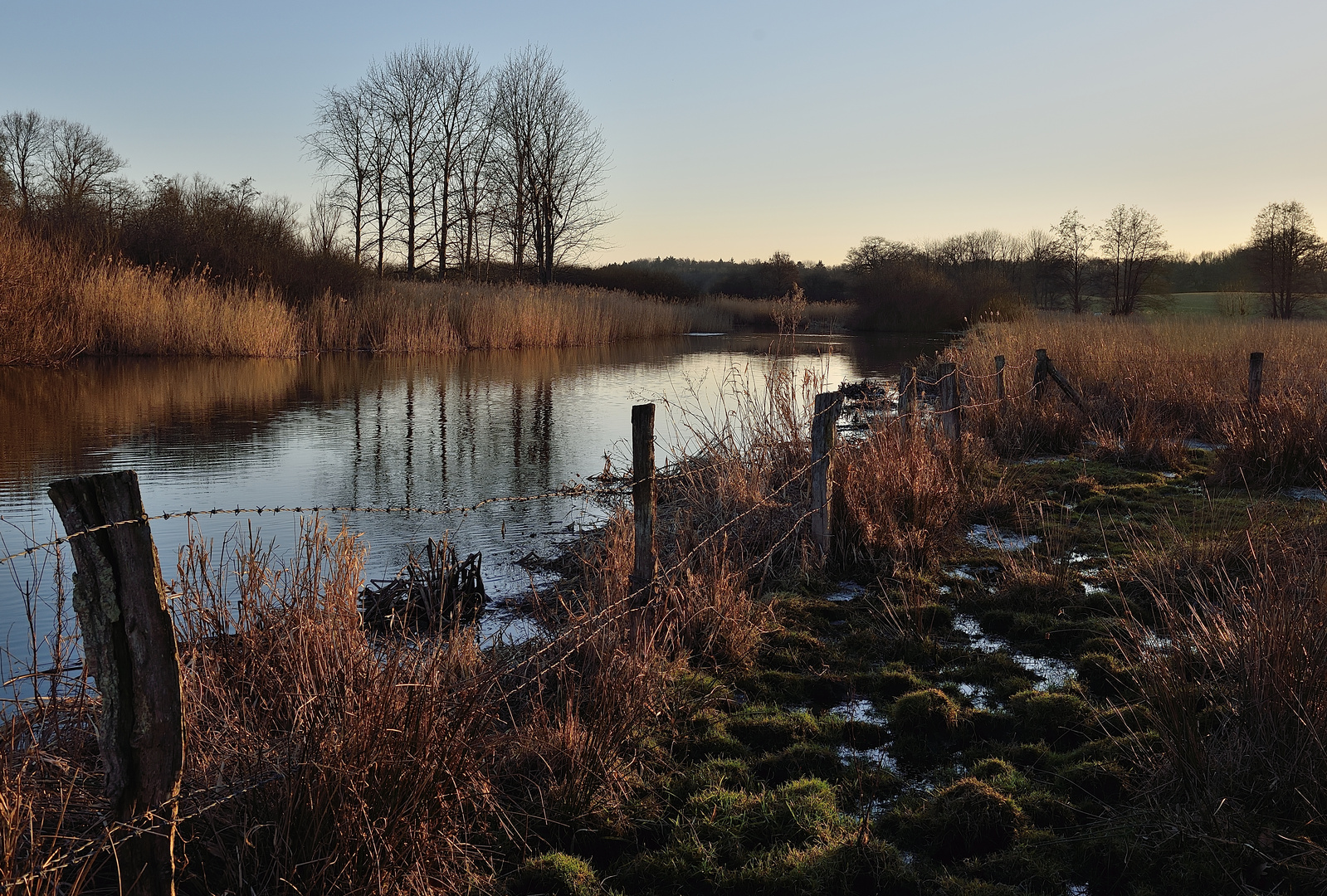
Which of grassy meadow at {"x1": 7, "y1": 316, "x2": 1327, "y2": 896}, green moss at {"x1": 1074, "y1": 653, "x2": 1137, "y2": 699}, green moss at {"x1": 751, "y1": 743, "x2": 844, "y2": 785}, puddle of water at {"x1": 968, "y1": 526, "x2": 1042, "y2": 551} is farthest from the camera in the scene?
puddle of water at {"x1": 968, "y1": 526, "x2": 1042, "y2": 551}

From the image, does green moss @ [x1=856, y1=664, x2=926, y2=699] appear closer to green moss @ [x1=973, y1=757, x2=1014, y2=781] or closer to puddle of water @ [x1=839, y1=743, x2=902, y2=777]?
puddle of water @ [x1=839, y1=743, x2=902, y2=777]

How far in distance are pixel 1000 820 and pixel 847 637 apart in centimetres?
176

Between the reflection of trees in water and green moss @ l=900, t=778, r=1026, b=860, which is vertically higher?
the reflection of trees in water

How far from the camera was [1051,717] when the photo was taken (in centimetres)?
367

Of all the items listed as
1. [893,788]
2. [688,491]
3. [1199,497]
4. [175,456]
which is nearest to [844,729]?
[893,788]

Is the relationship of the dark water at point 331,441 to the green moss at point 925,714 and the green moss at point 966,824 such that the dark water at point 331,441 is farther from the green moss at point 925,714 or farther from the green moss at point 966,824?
the green moss at point 966,824

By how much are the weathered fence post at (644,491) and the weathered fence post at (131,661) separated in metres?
2.23

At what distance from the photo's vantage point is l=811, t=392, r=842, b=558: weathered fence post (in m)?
5.58

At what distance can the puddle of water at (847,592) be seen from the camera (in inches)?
211

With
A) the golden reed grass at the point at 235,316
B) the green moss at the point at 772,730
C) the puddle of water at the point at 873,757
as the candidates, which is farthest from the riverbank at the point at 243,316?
the puddle of water at the point at 873,757

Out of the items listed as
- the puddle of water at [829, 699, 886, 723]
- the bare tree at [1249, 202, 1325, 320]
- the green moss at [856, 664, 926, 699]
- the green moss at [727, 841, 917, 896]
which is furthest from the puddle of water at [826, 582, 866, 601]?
the bare tree at [1249, 202, 1325, 320]

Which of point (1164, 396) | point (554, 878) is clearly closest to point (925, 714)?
point (554, 878)

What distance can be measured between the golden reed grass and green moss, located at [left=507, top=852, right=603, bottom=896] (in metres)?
16.6

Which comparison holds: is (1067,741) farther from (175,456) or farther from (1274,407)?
(175,456)
